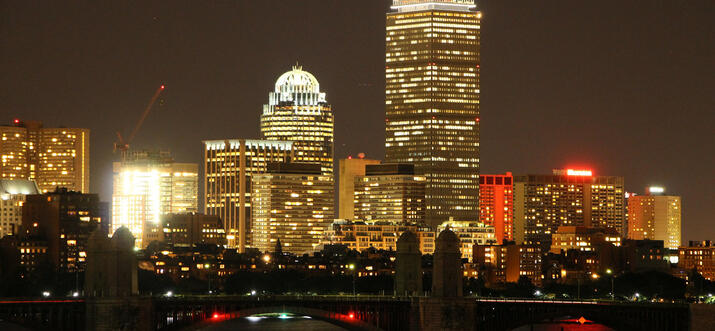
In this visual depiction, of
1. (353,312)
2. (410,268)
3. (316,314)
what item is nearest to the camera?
(316,314)

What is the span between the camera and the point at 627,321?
187 m

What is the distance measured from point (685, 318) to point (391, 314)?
31287mm

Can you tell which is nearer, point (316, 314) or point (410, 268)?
point (316, 314)

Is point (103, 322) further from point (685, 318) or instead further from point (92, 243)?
point (685, 318)

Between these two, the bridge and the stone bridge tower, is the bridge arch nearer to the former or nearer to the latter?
the bridge

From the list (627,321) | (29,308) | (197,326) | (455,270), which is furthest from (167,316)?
(627,321)

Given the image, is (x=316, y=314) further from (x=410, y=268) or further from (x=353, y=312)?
(x=410, y=268)

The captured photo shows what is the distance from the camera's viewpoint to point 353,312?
182 metres

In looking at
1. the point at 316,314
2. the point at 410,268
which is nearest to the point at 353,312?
the point at 316,314

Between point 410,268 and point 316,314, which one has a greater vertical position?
point 410,268

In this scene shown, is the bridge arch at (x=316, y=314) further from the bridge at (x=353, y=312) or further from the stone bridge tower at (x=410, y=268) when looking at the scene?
the stone bridge tower at (x=410, y=268)

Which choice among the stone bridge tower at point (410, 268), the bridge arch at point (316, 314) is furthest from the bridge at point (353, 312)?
the stone bridge tower at point (410, 268)

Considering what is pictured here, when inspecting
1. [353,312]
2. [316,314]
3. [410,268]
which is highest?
[410,268]

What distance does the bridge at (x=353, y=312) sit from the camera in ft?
554
